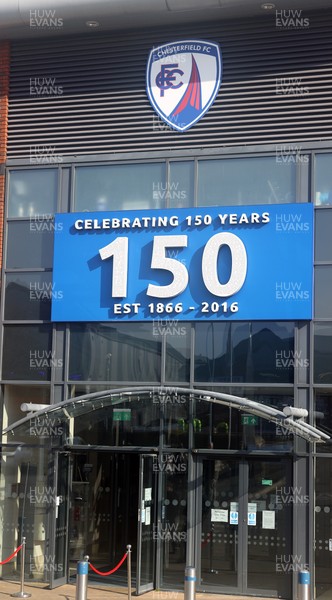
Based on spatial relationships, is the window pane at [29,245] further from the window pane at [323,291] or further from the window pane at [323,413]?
the window pane at [323,413]

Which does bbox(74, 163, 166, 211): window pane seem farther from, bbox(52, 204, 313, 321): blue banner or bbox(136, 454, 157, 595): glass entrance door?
bbox(136, 454, 157, 595): glass entrance door

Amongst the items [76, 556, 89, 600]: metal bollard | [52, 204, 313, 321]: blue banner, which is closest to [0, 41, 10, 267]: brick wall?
[52, 204, 313, 321]: blue banner

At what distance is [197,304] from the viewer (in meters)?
15.4

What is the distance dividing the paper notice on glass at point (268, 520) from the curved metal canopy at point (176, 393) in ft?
4.70

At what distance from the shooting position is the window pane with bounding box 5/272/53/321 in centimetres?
1639

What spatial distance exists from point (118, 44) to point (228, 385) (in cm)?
653

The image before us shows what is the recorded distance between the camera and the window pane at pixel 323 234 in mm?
15008

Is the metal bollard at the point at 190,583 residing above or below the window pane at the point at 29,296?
below

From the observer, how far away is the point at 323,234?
15.1 metres

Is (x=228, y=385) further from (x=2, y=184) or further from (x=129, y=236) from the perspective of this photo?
(x=2, y=184)

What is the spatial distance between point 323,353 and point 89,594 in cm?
545

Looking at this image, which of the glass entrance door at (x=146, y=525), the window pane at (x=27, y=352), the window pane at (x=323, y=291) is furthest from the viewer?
the window pane at (x=27, y=352)

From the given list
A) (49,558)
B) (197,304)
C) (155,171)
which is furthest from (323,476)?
(155,171)

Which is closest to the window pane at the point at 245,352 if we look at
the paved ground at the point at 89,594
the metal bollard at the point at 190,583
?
the paved ground at the point at 89,594
